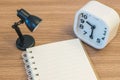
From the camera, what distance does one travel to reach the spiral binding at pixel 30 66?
816 millimetres

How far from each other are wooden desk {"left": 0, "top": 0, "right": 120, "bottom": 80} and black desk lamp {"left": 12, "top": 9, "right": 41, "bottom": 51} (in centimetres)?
2

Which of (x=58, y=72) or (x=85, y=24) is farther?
(x=85, y=24)

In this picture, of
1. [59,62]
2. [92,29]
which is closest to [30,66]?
[59,62]

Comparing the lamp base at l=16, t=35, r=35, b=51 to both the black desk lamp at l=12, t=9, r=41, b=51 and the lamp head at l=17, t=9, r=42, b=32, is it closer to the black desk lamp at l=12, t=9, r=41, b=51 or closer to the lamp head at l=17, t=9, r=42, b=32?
the black desk lamp at l=12, t=9, r=41, b=51

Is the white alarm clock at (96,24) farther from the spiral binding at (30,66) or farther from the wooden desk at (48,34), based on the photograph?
the spiral binding at (30,66)

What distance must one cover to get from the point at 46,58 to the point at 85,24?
211mm

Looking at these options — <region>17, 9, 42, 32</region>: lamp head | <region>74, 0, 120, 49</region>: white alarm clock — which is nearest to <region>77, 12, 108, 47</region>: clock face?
<region>74, 0, 120, 49</region>: white alarm clock

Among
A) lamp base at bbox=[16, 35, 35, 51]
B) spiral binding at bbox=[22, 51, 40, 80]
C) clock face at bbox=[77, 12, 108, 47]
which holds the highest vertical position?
clock face at bbox=[77, 12, 108, 47]

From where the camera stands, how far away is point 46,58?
0.87 metres

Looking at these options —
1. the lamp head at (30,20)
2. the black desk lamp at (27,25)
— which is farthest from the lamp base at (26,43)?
the lamp head at (30,20)

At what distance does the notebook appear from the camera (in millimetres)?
816

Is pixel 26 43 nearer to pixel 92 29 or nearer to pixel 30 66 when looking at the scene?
pixel 30 66

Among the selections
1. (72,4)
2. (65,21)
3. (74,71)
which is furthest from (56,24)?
(74,71)

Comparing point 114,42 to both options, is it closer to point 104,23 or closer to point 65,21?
point 104,23
